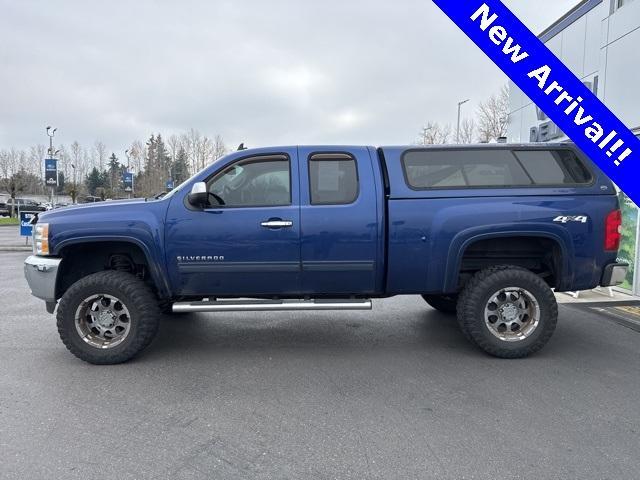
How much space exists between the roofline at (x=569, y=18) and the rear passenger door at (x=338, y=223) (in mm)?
9499

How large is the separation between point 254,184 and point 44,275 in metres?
2.17

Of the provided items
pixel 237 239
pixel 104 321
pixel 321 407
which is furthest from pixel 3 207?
pixel 321 407

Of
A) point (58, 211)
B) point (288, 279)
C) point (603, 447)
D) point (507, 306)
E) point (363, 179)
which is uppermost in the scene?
point (363, 179)

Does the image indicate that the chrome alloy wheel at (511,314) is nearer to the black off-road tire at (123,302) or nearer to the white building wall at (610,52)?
the black off-road tire at (123,302)

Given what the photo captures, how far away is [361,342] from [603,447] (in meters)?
2.55

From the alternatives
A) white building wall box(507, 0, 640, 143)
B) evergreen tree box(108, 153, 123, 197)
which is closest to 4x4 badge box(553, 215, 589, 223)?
white building wall box(507, 0, 640, 143)

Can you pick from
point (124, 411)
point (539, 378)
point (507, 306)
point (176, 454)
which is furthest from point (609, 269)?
point (124, 411)

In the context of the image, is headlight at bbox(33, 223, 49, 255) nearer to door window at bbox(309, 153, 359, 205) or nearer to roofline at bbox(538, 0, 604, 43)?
door window at bbox(309, 153, 359, 205)

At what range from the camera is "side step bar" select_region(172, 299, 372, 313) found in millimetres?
4414

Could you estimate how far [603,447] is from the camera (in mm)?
2902

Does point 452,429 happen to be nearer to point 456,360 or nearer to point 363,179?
point 456,360

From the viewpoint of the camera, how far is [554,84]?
4.19m

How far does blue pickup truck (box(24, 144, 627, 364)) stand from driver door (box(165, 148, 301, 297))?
11 mm

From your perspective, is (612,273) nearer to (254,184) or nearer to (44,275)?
(254,184)
